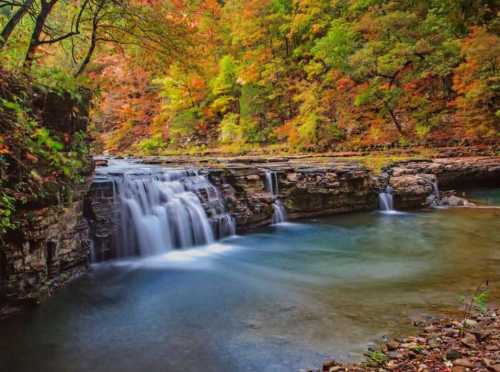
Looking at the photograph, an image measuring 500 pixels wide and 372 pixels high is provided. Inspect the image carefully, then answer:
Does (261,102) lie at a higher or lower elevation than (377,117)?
higher

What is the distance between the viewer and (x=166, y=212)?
31.0ft

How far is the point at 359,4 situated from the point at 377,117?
20.7 ft

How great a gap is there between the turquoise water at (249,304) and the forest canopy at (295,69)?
3.52 metres

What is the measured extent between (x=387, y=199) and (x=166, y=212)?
26.5 feet

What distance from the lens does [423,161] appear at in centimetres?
1478

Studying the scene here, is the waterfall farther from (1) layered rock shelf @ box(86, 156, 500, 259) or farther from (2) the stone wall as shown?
(2) the stone wall

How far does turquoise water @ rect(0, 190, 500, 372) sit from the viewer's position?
4281mm

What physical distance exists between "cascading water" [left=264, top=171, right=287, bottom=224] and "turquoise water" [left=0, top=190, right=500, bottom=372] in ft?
7.05

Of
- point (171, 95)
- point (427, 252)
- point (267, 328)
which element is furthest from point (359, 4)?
point (267, 328)

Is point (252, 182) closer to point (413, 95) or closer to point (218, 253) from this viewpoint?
point (218, 253)

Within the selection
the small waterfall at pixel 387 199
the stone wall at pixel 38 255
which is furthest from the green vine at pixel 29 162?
the small waterfall at pixel 387 199

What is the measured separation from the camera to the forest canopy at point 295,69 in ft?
26.3

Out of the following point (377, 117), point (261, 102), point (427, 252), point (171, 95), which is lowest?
point (427, 252)

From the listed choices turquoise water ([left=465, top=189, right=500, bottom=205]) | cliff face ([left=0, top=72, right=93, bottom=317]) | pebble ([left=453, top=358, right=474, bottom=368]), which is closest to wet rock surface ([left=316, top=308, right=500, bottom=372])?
pebble ([left=453, top=358, right=474, bottom=368])
